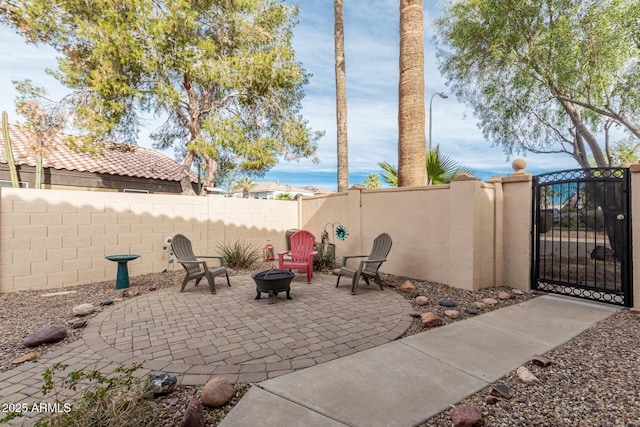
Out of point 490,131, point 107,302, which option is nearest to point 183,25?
point 107,302

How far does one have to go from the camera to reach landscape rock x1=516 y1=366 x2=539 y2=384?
2.46 meters

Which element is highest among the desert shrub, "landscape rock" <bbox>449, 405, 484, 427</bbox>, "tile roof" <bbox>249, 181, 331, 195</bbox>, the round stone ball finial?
"tile roof" <bbox>249, 181, 331, 195</bbox>

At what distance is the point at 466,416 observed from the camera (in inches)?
77.1

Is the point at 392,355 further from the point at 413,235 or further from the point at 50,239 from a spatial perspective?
the point at 50,239

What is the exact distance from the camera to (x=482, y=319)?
3.98 m

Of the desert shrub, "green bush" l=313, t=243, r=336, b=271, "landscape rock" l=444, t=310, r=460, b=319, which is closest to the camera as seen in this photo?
the desert shrub

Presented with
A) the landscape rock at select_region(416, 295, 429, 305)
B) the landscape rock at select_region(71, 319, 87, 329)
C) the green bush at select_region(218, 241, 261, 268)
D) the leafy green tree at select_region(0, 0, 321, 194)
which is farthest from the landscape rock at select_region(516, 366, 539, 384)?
the leafy green tree at select_region(0, 0, 321, 194)

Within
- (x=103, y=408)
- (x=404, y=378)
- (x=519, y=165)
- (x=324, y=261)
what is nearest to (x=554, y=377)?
(x=404, y=378)

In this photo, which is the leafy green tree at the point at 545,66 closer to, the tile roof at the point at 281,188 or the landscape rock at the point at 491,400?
the landscape rock at the point at 491,400

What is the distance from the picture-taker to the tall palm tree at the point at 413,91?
6691 millimetres

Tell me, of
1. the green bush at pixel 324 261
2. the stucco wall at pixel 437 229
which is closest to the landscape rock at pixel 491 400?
the stucco wall at pixel 437 229

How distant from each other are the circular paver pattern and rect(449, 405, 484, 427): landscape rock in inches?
45.7

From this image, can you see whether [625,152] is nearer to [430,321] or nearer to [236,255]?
[430,321]

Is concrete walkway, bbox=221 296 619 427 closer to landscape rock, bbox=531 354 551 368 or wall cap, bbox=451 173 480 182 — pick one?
landscape rock, bbox=531 354 551 368
